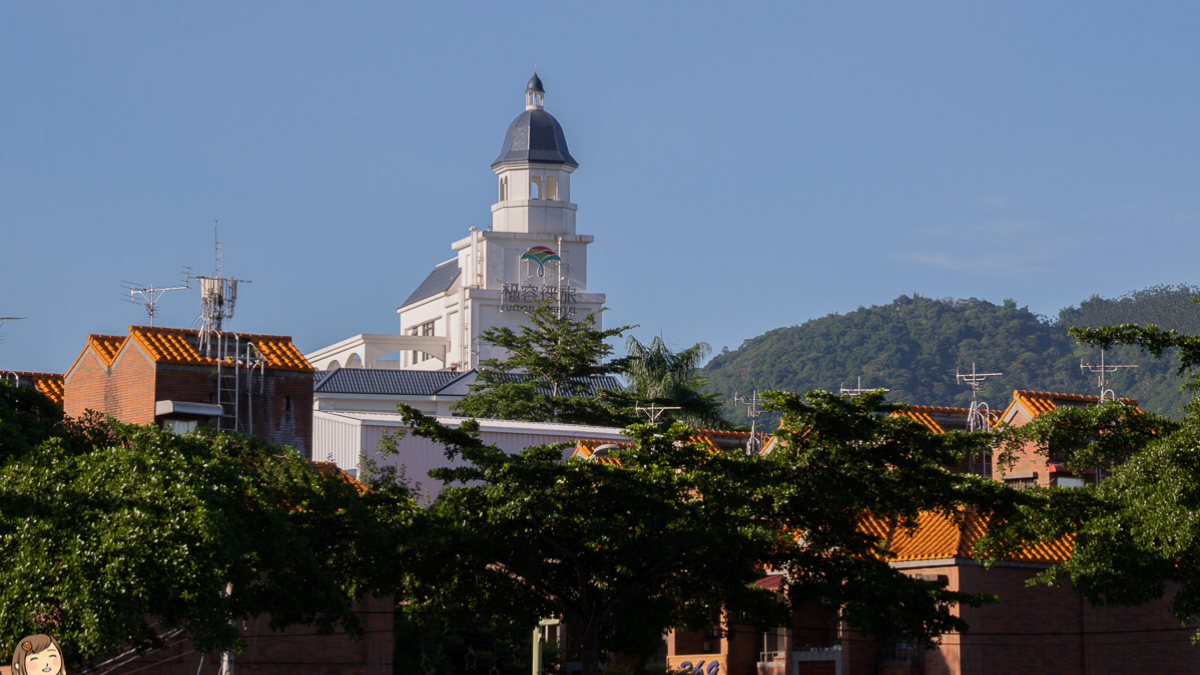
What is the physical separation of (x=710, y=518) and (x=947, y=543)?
42.2ft

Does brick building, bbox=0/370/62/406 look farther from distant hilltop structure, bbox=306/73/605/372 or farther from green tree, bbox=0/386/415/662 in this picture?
distant hilltop structure, bbox=306/73/605/372

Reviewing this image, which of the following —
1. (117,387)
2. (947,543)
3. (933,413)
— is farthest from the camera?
(933,413)

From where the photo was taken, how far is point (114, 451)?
24594 millimetres

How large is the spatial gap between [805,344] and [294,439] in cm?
14764

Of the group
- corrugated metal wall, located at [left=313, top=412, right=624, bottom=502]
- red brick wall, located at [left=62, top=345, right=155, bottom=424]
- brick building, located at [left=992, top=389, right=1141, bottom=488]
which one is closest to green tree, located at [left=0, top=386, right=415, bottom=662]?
red brick wall, located at [left=62, top=345, right=155, bottom=424]

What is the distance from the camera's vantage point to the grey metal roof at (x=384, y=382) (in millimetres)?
98500

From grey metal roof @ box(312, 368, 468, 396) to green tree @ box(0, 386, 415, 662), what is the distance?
6920cm

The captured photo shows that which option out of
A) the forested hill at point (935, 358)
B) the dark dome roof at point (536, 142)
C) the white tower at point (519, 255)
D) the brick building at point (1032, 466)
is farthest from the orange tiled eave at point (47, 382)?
the forested hill at point (935, 358)

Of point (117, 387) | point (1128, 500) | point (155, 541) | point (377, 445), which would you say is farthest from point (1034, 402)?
point (155, 541)

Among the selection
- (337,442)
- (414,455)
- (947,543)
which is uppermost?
(337,442)

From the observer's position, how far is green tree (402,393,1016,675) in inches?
1166

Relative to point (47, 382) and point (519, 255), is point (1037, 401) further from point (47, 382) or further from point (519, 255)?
point (519, 255)

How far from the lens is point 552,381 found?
7906cm

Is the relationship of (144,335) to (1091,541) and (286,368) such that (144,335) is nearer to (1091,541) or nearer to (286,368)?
(286,368)
